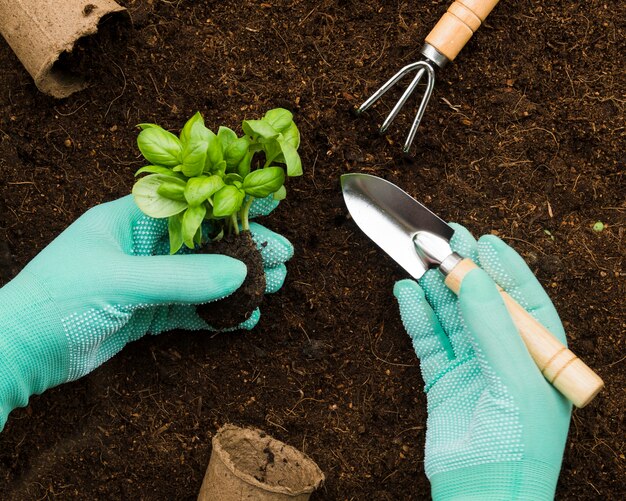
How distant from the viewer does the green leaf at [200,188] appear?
121cm

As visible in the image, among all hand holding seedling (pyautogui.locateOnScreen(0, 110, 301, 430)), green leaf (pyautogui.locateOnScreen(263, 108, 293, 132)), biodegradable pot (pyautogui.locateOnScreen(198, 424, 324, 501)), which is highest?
green leaf (pyautogui.locateOnScreen(263, 108, 293, 132))

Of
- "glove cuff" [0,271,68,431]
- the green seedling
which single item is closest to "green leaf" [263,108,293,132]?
the green seedling

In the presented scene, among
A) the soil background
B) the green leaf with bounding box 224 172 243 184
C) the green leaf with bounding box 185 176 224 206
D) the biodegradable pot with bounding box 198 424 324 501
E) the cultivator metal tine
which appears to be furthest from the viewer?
the soil background

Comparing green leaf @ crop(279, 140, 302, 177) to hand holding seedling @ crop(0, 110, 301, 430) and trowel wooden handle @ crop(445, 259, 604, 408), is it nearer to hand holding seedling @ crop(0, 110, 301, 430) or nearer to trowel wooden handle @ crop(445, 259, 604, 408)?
hand holding seedling @ crop(0, 110, 301, 430)

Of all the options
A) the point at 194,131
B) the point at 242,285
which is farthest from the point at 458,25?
the point at 242,285

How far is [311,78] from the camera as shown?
168 centimetres

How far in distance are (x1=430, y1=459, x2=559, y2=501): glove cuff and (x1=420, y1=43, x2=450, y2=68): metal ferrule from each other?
0.95 metres

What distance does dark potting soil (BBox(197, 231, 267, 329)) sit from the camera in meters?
1.49

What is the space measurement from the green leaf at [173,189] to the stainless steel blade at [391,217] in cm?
49

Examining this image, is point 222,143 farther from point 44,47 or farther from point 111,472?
point 111,472

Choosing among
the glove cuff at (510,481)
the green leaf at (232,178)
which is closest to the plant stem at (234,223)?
the green leaf at (232,178)

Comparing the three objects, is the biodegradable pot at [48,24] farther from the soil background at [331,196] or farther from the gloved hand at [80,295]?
the gloved hand at [80,295]

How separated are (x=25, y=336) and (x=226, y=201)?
1.87 feet

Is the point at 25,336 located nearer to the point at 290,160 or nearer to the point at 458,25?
A: the point at 290,160
